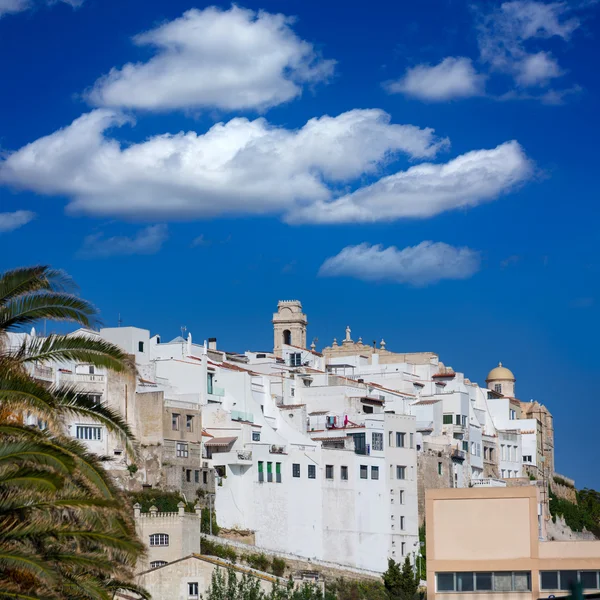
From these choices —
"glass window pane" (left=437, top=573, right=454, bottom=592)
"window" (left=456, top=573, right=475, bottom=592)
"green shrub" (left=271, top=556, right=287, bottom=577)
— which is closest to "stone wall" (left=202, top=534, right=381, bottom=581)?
"green shrub" (left=271, top=556, right=287, bottom=577)

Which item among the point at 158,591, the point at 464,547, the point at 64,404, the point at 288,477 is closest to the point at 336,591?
the point at 288,477

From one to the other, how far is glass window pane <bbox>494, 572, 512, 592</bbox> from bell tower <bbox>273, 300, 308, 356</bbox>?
91.9 meters

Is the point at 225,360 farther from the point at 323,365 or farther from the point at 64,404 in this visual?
the point at 64,404

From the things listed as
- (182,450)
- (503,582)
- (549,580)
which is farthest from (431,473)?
(503,582)

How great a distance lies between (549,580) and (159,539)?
111 feet

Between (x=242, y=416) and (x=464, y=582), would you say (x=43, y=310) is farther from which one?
(x=242, y=416)

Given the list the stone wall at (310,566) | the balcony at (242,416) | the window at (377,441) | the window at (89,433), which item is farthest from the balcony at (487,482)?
the window at (89,433)

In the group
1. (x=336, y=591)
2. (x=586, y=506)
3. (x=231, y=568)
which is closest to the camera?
(x=231, y=568)

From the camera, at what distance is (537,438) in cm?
11456

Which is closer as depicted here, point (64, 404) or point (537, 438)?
point (64, 404)

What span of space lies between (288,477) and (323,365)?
108ft

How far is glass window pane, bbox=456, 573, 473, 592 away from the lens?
3766cm

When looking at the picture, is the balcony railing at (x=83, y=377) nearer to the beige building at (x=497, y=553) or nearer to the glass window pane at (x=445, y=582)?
the beige building at (x=497, y=553)

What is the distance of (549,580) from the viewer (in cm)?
3791
